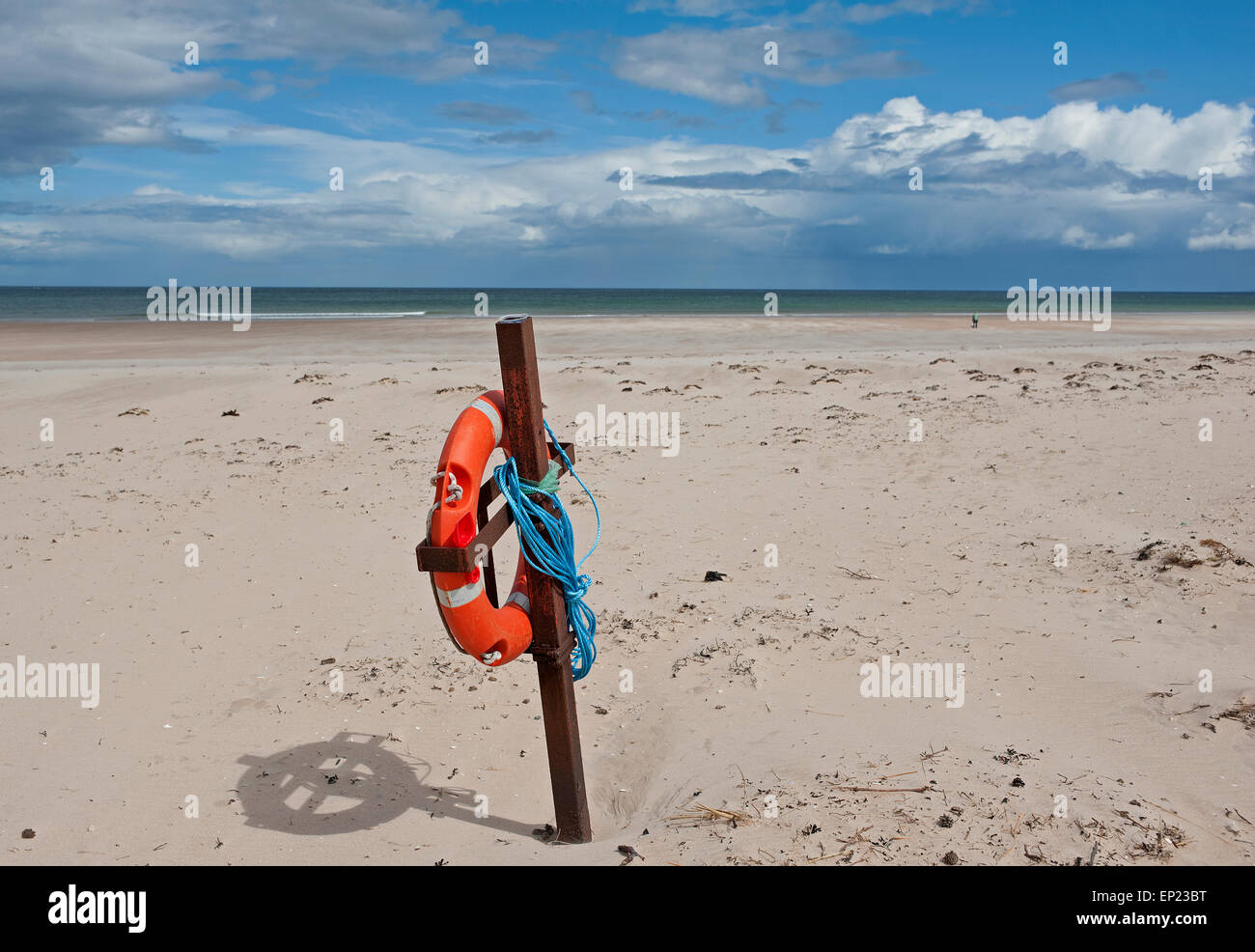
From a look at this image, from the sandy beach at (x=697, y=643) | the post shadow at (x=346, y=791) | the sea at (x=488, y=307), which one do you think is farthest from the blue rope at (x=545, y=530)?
the sea at (x=488, y=307)

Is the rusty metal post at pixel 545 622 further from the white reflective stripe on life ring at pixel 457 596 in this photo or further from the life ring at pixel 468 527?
the white reflective stripe on life ring at pixel 457 596

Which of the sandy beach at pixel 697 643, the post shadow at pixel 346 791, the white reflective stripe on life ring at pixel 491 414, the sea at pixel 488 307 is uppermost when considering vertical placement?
the sea at pixel 488 307

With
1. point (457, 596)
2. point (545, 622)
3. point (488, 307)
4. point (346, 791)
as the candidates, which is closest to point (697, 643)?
point (545, 622)

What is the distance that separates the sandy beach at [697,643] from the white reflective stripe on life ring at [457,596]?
118 cm

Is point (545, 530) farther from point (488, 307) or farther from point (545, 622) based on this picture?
point (488, 307)

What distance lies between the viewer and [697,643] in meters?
5.68

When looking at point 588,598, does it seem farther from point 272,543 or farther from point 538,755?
point 272,543

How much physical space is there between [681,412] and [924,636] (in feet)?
21.1

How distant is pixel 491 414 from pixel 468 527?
490mm

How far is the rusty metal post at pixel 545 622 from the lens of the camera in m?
3.42

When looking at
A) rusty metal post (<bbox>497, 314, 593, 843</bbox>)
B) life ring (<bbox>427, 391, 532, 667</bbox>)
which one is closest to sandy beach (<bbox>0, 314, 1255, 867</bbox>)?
rusty metal post (<bbox>497, 314, 593, 843</bbox>)

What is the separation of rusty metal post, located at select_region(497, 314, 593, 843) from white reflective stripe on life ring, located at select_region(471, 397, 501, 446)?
4cm

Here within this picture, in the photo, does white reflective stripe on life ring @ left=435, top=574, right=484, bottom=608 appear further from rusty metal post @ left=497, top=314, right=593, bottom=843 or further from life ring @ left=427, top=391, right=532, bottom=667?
rusty metal post @ left=497, top=314, right=593, bottom=843
